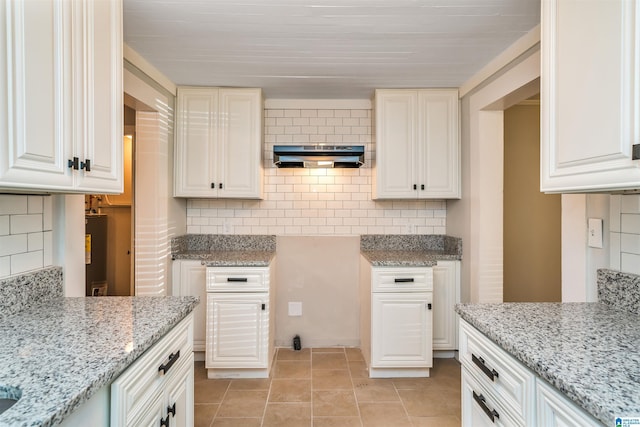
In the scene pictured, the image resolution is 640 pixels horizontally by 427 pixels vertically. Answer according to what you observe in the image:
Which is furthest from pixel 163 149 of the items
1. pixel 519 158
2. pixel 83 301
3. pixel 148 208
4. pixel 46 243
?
pixel 519 158

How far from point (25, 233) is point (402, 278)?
224 centimetres

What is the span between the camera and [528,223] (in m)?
3.20

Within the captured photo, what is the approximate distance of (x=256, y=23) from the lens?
1.81 metres

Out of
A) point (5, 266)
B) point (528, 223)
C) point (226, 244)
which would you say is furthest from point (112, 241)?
point (528, 223)

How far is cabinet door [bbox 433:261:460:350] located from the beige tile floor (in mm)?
186

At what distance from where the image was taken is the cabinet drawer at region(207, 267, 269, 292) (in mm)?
2461

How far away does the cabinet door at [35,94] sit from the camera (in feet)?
2.94

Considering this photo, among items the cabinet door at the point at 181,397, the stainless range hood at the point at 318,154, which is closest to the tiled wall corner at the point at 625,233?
the stainless range hood at the point at 318,154

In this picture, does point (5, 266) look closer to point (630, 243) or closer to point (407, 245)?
point (630, 243)

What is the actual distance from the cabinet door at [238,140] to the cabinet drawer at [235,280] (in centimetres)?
69

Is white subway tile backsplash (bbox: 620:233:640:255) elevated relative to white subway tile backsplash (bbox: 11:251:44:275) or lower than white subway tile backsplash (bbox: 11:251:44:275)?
elevated

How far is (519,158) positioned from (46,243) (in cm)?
373

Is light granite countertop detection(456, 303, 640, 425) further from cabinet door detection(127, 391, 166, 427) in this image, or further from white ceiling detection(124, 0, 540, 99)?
white ceiling detection(124, 0, 540, 99)

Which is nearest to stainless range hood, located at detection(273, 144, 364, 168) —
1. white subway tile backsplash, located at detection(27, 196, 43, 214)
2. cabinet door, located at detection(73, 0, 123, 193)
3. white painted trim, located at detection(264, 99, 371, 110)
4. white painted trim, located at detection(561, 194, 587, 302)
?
white painted trim, located at detection(264, 99, 371, 110)
